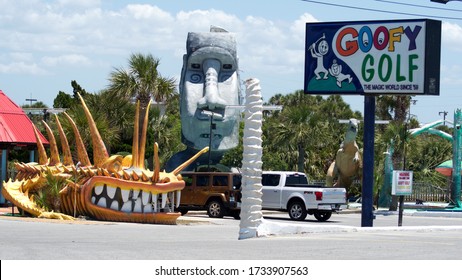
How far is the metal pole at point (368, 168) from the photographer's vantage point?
81.9 ft

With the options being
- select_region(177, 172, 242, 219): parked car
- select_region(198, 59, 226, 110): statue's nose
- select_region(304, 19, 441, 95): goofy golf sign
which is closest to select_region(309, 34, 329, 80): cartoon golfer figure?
select_region(304, 19, 441, 95): goofy golf sign

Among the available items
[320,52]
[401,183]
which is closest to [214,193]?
[401,183]

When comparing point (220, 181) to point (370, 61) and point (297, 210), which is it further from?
point (370, 61)

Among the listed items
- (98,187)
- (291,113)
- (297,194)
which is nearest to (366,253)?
(98,187)

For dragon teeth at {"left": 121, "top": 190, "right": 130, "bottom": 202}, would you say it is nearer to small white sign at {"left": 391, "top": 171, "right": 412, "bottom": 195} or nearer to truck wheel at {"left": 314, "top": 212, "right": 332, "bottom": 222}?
small white sign at {"left": 391, "top": 171, "right": 412, "bottom": 195}

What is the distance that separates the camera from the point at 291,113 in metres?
50.1

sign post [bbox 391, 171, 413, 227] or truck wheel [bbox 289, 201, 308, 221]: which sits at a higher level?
sign post [bbox 391, 171, 413, 227]

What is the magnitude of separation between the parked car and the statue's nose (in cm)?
604

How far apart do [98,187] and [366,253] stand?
43.0ft

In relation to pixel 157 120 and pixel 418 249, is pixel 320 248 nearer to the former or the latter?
pixel 418 249

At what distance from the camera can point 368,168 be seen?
25125 millimetres

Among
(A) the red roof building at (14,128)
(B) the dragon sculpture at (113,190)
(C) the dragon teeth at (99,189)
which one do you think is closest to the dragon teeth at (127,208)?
(B) the dragon sculpture at (113,190)

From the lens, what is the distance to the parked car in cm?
3231

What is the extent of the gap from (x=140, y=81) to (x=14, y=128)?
799cm
